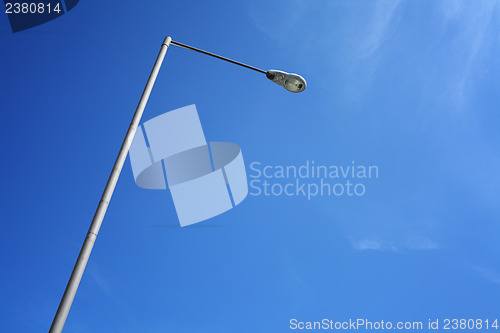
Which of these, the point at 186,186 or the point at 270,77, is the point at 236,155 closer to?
the point at 186,186

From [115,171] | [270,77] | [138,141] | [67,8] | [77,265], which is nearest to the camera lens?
[77,265]

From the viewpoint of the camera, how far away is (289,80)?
24.9ft

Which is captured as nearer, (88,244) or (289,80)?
(88,244)

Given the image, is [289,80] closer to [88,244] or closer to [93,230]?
[93,230]

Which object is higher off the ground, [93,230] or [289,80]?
[289,80]

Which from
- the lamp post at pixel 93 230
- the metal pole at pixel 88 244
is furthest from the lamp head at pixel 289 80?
the metal pole at pixel 88 244

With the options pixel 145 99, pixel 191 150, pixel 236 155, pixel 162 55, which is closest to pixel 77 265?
pixel 145 99

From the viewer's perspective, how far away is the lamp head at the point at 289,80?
7.50 metres

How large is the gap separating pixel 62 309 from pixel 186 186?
478 inches

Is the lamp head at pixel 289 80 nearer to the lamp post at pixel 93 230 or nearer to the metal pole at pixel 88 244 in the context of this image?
the lamp post at pixel 93 230

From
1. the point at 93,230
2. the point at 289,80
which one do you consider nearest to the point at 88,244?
the point at 93,230

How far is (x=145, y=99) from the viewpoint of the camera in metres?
5.78

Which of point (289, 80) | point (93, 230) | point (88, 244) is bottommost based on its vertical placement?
point (88, 244)

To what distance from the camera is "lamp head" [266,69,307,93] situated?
7.50m
